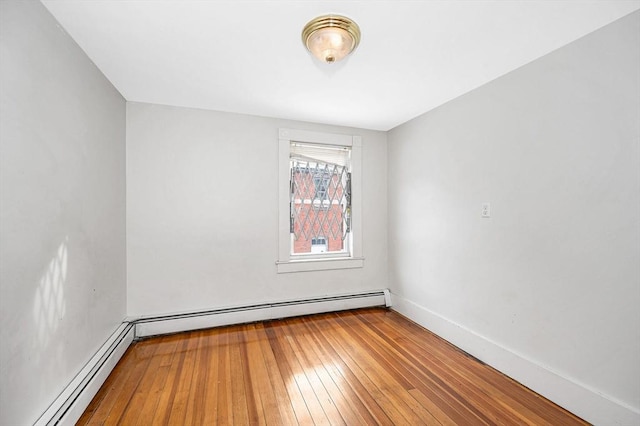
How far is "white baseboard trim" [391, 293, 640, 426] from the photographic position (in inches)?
60.6

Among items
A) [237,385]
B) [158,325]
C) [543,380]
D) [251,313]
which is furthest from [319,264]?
[543,380]

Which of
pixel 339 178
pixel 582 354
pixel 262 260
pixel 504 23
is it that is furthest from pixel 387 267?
pixel 504 23

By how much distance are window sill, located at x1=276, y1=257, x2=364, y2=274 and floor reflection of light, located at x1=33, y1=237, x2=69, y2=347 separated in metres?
1.88

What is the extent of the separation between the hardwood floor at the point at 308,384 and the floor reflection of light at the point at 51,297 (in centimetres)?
63

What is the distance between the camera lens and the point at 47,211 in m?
1.49

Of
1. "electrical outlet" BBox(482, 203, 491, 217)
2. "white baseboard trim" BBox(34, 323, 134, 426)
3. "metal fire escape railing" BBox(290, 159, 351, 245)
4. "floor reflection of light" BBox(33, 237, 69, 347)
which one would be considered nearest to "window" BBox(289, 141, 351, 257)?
"metal fire escape railing" BBox(290, 159, 351, 245)

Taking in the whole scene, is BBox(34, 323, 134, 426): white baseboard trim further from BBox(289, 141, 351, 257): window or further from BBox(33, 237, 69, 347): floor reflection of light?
BBox(289, 141, 351, 257): window

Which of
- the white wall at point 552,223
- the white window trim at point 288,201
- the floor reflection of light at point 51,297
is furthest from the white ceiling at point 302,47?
the floor reflection of light at point 51,297

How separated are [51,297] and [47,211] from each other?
18.5 inches

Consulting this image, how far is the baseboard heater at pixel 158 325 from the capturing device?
1544 mm

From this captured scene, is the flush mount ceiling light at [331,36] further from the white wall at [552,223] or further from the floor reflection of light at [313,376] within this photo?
the floor reflection of light at [313,376]

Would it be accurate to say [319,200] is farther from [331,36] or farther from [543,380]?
[543,380]

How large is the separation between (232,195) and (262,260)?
80 cm

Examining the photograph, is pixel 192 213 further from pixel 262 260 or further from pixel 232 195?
pixel 262 260
